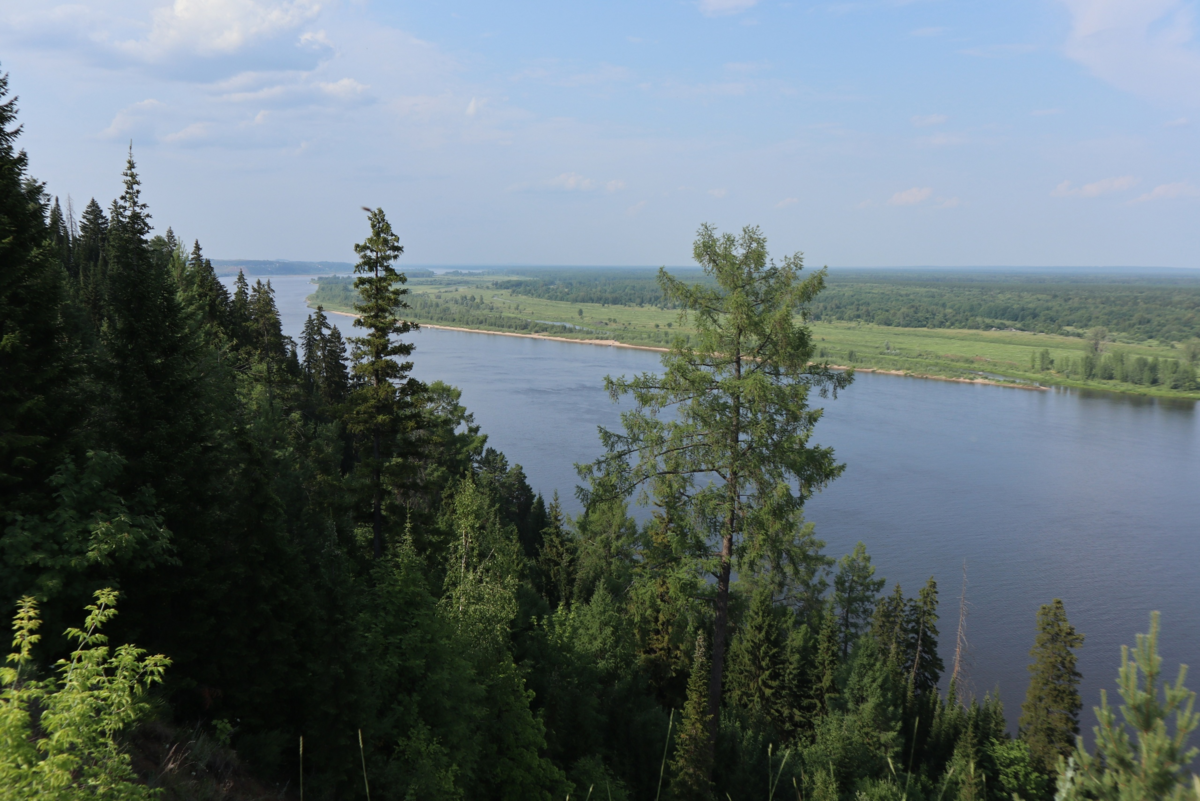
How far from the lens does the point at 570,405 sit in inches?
2736

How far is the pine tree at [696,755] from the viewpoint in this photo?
493 inches

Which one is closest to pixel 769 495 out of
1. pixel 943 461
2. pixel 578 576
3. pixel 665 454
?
pixel 665 454

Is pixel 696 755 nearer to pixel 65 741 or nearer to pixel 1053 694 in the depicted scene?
pixel 65 741

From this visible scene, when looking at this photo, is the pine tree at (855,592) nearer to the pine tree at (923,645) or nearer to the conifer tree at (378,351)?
the pine tree at (923,645)

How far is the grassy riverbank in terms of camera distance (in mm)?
105625

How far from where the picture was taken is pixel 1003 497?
49344 millimetres

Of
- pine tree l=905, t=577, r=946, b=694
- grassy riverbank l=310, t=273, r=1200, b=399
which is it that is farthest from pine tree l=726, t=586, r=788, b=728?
grassy riverbank l=310, t=273, r=1200, b=399

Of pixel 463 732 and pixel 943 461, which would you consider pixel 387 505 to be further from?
pixel 943 461

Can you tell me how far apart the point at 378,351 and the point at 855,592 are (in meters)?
26.8

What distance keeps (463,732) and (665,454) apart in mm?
5360

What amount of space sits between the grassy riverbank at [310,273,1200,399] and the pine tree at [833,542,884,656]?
4528 cm

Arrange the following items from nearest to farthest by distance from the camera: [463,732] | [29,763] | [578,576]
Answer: [29,763] → [463,732] → [578,576]

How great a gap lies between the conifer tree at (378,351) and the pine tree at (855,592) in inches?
978

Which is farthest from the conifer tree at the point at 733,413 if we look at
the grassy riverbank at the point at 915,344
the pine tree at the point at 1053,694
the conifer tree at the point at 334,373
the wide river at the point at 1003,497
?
the grassy riverbank at the point at 915,344
